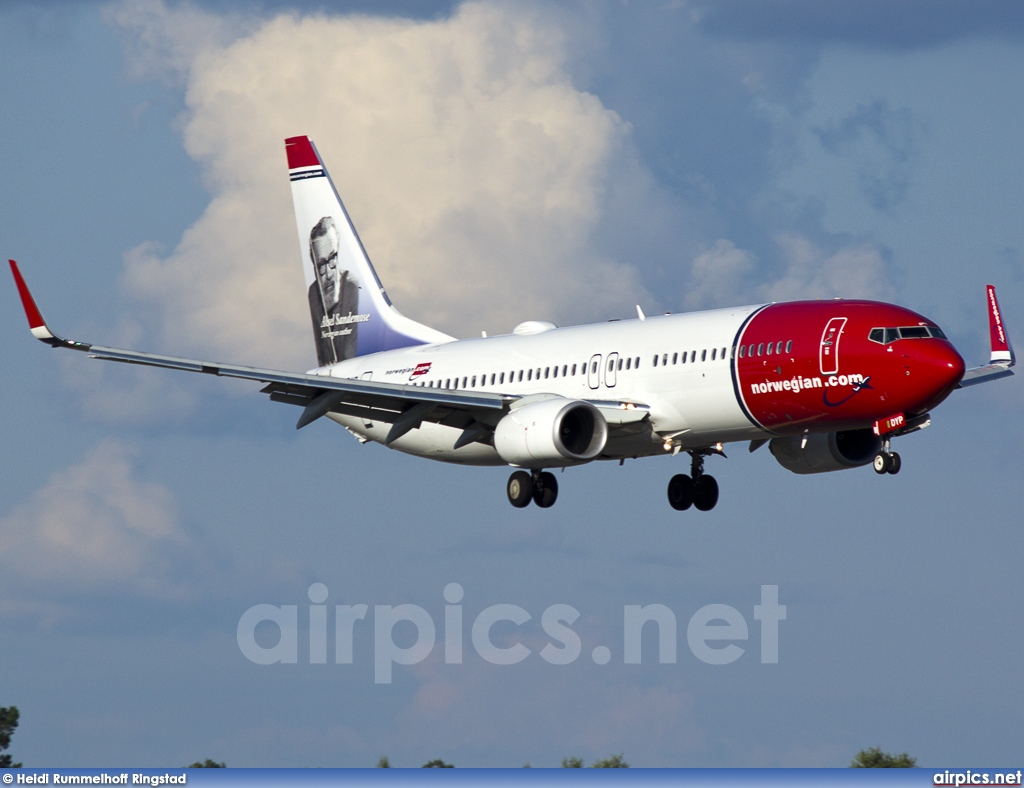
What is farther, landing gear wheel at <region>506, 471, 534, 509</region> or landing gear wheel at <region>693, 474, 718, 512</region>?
landing gear wheel at <region>693, 474, 718, 512</region>

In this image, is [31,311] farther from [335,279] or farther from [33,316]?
[335,279]

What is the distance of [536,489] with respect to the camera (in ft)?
202

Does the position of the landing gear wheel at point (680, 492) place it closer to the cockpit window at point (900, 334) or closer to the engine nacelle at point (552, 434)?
the engine nacelle at point (552, 434)

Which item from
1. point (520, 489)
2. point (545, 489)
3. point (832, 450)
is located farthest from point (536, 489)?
point (832, 450)

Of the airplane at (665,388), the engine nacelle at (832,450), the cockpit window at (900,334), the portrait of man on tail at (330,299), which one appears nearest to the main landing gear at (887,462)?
the airplane at (665,388)

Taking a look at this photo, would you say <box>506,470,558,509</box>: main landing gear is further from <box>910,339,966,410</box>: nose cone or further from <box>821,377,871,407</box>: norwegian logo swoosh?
<box>910,339,966,410</box>: nose cone

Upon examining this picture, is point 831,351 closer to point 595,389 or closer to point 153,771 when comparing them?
point 595,389

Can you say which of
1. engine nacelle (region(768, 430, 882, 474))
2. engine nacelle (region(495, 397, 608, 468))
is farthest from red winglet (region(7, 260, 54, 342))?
engine nacelle (region(768, 430, 882, 474))

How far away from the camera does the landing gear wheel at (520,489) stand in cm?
6138

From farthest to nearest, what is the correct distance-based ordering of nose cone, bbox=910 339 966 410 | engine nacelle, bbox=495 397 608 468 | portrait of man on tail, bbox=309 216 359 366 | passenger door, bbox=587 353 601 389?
portrait of man on tail, bbox=309 216 359 366 < passenger door, bbox=587 353 601 389 < engine nacelle, bbox=495 397 608 468 < nose cone, bbox=910 339 966 410

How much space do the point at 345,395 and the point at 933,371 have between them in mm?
16937

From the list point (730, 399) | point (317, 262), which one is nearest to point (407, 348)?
point (317, 262)

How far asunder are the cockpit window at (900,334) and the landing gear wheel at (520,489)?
1204 centimetres

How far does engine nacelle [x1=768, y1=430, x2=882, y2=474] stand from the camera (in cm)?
6147
